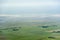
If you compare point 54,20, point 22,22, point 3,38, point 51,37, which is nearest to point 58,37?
point 51,37

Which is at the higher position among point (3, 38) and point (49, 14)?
point (49, 14)

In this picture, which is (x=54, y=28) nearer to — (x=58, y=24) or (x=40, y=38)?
(x=58, y=24)

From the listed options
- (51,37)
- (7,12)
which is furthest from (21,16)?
(51,37)

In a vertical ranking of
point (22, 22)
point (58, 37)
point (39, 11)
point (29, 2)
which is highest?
point (29, 2)

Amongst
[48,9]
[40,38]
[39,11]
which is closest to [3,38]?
[40,38]

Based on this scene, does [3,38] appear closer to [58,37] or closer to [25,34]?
[25,34]

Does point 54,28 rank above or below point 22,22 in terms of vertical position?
below

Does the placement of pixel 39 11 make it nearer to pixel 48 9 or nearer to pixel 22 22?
pixel 48 9

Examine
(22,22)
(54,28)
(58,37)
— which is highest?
(22,22)
